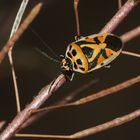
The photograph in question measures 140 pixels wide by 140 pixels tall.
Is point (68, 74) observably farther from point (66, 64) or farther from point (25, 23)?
point (25, 23)

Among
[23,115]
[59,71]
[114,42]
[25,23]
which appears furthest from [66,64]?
[59,71]

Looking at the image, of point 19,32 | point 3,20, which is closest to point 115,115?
point 3,20

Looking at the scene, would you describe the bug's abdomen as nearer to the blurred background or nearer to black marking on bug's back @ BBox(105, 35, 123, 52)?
black marking on bug's back @ BBox(105, 35, 123, 52)

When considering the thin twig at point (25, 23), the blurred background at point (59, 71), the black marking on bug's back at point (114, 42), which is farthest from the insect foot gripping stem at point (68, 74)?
the blurred background at point (59, 71)

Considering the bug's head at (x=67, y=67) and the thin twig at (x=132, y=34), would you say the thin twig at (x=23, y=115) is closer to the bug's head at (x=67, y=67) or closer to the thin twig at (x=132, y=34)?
the bug's head at (x=67, y=67)

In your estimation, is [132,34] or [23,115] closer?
[23,115]

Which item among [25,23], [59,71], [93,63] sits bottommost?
[59,71]

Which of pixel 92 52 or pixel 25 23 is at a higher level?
pixel 25 23
